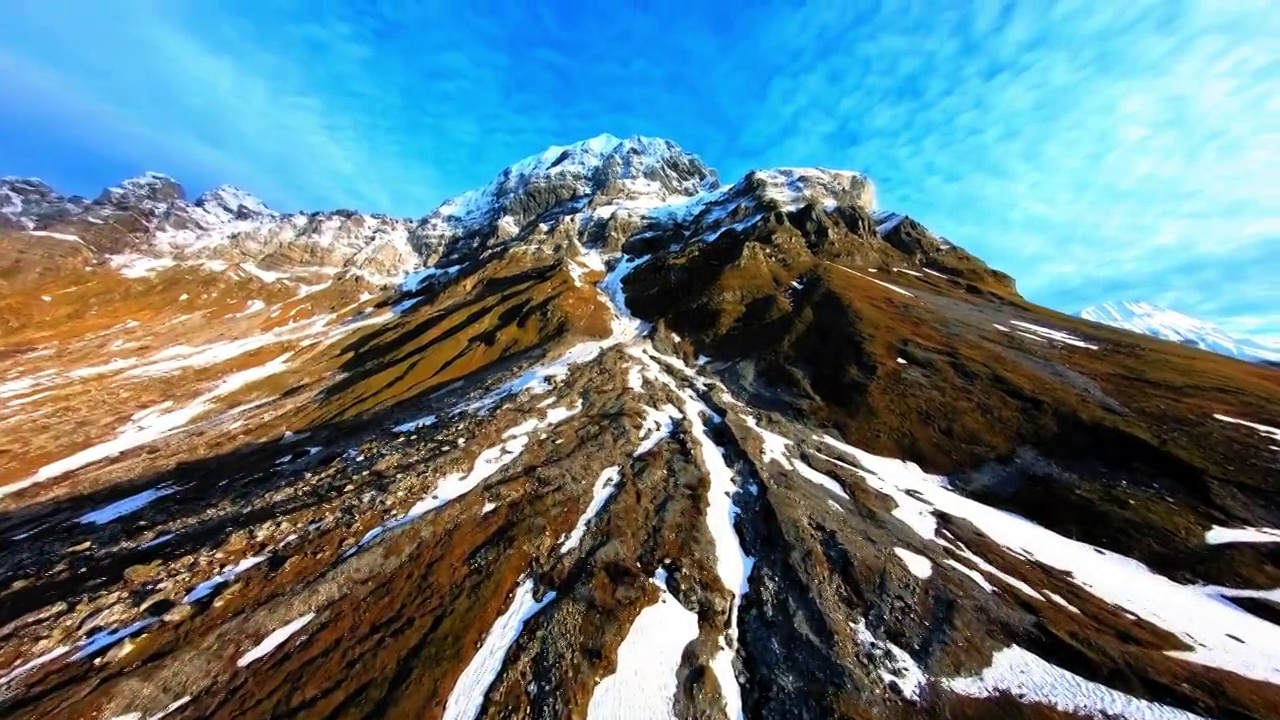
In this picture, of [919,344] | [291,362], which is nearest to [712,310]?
[919,344]

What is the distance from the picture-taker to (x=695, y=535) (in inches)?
1566

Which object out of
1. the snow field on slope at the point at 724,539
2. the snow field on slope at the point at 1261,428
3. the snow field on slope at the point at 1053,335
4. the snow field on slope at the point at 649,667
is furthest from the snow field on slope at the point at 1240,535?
the snow field on slope at the point at 649,667

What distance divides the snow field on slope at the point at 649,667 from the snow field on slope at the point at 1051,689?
15.2m

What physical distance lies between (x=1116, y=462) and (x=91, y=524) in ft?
352

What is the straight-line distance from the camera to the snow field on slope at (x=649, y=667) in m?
26.9

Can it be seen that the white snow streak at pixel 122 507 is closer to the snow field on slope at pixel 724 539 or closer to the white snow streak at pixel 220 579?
the white snow streak at pixel 220 579

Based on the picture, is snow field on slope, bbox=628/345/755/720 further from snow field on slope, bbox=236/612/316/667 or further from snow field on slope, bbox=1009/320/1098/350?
snow field on slope, bbox=1009/320/1098/350

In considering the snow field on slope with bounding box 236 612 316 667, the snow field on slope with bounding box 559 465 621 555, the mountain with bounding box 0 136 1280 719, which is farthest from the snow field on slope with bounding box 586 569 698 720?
→ the snow field on slope with bounding box 236 612 316 667

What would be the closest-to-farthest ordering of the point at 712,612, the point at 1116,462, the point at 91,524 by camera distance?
the point at 712,612
the point at 1116,462
the point at 91,524

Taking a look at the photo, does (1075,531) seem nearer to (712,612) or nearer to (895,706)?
(895,706)

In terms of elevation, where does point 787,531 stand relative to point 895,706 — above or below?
above

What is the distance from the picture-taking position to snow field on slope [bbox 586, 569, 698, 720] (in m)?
26.9

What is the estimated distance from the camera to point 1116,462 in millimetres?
49000

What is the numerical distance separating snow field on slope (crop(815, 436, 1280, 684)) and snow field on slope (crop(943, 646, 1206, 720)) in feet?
22.5
